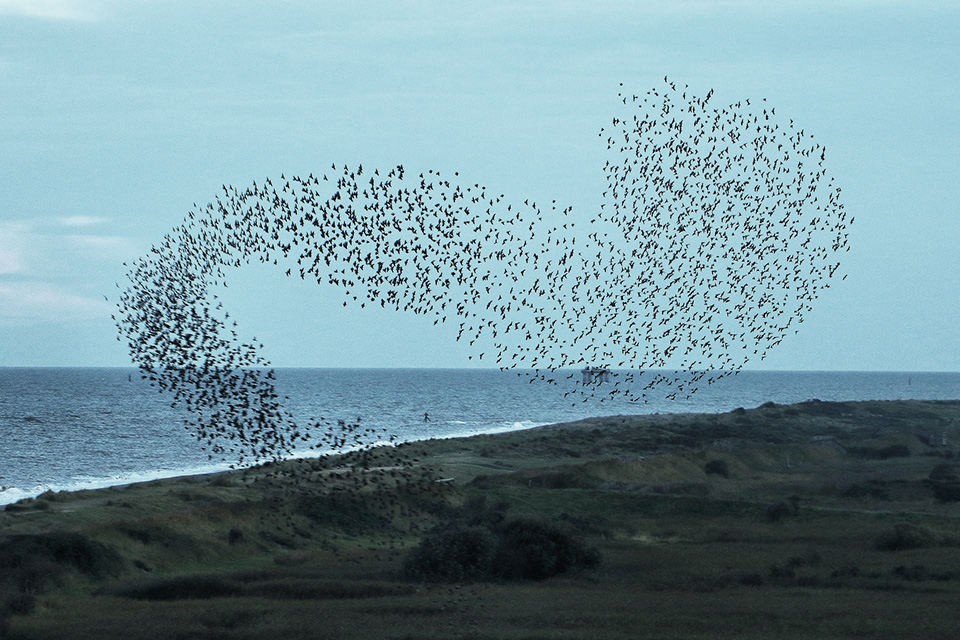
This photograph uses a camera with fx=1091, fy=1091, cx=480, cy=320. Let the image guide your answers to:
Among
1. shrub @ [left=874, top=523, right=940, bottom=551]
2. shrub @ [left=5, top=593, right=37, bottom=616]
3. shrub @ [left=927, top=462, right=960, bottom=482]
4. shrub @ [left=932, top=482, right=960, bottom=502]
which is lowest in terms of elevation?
shrub @ [left=5, top=593, right=37, bottom=616]

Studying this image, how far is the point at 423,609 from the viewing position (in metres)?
35.8

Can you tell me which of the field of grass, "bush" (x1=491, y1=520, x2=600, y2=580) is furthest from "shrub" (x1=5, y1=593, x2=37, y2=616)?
"bush" (x1=491, y1=520, x2=600, y2=580)

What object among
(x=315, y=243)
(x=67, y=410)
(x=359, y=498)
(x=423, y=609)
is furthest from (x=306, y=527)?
(x=67, y=410)

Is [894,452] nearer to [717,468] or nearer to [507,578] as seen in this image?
[717,468]

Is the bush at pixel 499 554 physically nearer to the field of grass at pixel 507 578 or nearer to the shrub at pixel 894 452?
the field of grass at pixel 507 578

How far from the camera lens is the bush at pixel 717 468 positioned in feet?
282

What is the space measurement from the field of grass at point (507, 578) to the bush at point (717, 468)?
24 centimetres

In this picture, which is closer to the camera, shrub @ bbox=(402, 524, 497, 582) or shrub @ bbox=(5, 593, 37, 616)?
shrub @ bbox=(5, 593, 37, 616)

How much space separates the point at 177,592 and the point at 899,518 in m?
36.1

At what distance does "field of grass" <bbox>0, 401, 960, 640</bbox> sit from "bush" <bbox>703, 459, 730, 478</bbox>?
236mm

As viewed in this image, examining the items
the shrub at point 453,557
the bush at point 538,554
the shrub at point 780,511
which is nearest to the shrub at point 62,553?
the shrub at point 453,557

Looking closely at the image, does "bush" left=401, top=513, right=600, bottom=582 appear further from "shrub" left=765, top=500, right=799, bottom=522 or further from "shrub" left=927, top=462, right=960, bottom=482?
"shrub" left=927, top=462, right=960, bottom=482

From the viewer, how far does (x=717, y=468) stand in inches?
3406

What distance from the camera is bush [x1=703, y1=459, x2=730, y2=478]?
85875 mm
